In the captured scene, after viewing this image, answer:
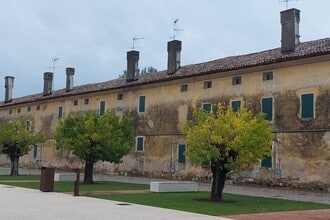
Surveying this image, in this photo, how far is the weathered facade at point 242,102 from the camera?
74.2 ft

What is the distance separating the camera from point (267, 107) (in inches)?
982

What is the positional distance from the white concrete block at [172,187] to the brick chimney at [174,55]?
549 inches

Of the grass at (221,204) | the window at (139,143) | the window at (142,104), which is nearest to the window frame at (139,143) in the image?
the window at (139,143)

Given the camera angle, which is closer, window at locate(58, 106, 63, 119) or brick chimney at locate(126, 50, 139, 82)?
brick chimney at locate(126, 50, 139, 82)

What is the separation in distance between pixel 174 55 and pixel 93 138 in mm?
11409

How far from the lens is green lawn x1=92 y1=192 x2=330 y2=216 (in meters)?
13.9

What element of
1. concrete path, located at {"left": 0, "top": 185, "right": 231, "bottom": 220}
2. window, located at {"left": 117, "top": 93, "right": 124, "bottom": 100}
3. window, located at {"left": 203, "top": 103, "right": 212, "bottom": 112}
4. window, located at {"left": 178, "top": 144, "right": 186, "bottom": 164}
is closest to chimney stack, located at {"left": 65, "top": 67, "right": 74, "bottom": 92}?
window, located at {"left": 117, "top": 93, "right": 124, "bottom": 100}

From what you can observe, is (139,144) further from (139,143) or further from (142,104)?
(142,104)

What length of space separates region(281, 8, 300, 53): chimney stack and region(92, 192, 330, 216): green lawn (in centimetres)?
1089

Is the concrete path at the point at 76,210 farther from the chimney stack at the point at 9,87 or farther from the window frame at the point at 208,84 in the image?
the chimney stack at the point at 9,87

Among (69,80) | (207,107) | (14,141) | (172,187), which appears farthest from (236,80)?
(69,80)

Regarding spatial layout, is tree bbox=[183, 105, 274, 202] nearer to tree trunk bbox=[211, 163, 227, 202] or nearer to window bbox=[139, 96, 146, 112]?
tree trunk bbox=[211, 163, 227, 202]

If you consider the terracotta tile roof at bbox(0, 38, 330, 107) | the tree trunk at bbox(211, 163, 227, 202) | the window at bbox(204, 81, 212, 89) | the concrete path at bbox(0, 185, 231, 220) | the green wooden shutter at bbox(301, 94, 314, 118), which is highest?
the terracotta tile roof at bbox(0, 38, 330, 107)

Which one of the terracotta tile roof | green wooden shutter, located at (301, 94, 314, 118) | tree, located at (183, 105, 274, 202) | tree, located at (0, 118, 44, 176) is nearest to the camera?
tree, located at (183, 105, 274, 202)
